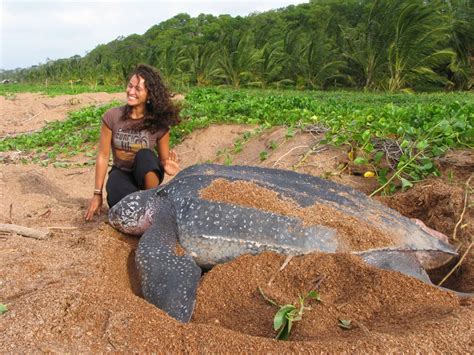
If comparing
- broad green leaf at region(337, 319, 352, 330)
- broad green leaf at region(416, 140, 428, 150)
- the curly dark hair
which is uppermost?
the curly dark hair

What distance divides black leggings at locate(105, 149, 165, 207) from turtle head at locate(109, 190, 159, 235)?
0.51 metres

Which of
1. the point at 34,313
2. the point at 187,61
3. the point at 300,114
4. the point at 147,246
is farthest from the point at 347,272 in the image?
the point at 187,61

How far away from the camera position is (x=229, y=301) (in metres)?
1.62

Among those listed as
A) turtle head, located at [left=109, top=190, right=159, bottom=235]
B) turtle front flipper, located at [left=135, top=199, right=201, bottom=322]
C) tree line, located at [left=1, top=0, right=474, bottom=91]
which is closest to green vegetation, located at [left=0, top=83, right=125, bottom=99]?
tree line, located at [left=1, top=0, right=474, bottom=91]

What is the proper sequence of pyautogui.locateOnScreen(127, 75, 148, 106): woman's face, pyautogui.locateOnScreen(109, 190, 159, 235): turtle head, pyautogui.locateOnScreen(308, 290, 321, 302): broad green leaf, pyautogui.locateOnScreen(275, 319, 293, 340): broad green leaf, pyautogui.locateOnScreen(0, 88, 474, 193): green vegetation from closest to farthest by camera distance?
pyautogui.locateOnScreen(275, 319, 293, 340): broad green leaf → pyautogui.locateOnScreen(308, 290, 321, 302): broad green leaf → pyautogui.locateOnScreen(109, 190, 159, 235): turtle head → pyautogui.locateOnScreen(127, 75, 148, 106): woman's face → pyautogui.locateOnScreen(0, 88, 474, 193): green vegetation

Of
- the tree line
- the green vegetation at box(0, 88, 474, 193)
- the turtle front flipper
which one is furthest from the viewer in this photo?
the tree line

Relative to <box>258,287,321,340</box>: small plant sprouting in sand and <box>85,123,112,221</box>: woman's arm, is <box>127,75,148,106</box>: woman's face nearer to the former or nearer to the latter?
<box>85,123,112,221</box>: woman's arm

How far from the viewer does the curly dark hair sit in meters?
2.79

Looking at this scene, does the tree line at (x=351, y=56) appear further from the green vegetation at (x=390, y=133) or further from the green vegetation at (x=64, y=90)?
the green vegetation at (x=390, y=133)

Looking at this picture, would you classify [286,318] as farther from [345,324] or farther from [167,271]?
[167,271]

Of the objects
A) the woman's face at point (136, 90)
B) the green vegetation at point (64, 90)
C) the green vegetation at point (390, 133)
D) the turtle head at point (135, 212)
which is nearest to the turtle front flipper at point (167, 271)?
the turtle head at point (135, 212)

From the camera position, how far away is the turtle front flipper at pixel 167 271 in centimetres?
160

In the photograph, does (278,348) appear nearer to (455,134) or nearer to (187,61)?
(455,134)

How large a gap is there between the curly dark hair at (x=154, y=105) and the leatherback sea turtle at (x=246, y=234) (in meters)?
0.86
